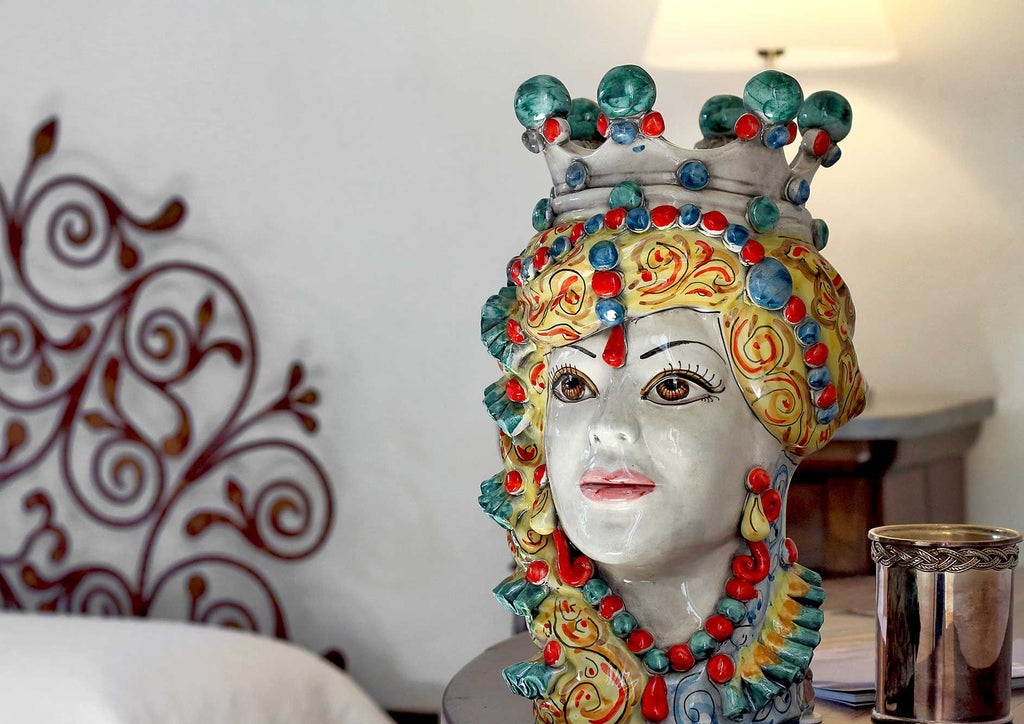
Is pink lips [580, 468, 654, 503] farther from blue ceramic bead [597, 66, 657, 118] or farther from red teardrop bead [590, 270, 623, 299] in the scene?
blue ceramic bead [597, 66, 657, 118]

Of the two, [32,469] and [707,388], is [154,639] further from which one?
[707,388]

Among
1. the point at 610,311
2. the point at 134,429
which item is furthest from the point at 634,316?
the point at 134,429

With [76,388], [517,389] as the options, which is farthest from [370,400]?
[517,389]

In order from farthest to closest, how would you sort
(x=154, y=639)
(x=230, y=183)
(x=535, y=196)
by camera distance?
(x=230, y=183) → (x=535, y=196) → (x=154, y=639)

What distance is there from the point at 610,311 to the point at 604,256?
33 millimetres

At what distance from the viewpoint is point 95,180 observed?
1.99 meters

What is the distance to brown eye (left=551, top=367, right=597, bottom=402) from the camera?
758 mm

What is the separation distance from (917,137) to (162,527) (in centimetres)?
130

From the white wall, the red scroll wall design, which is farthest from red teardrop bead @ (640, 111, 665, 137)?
the red scroll wall design

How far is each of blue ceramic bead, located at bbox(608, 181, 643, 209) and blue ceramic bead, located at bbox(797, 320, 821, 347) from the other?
12 cm

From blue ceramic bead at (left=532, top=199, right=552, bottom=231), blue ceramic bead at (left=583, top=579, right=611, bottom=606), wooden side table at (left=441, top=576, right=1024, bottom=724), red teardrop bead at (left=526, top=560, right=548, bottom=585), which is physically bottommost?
wooden side table at (left=441, top=576, right=1024, bottom=724)

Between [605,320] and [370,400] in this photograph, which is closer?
[605,320]

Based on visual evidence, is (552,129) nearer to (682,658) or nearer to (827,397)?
(827,397)

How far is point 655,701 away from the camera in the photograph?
0.75 meters
